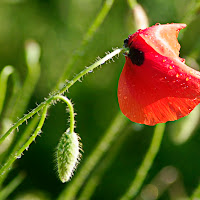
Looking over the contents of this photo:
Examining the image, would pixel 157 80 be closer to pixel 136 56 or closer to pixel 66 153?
pixel 136 56

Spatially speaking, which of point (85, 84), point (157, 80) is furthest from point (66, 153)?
point (85, 84)

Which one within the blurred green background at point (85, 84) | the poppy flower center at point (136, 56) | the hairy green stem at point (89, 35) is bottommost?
the blurred green background at point (85, 84)

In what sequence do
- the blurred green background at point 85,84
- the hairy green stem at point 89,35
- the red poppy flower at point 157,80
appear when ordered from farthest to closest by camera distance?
1. the blurred green background at point 85,84
2. the hairy green stem at point 89,35
3. the red poppy flower at point 157,80

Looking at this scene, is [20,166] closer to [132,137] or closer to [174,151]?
[132,137]

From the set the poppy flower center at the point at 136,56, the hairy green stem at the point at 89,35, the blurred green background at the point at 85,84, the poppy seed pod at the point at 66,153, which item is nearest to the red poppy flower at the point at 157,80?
the poppy flower center at the point at 136,56

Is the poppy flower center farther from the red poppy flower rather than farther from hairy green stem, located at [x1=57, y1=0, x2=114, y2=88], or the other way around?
hairy green stem, located at [x1=57, y1=0, x2=114, y2=88]

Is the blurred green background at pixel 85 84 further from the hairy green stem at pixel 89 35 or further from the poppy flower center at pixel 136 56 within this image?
the poppy flower center at pixel 136 56

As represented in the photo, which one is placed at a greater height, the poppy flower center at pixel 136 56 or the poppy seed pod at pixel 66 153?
the poppy flower center at pixel 136 56

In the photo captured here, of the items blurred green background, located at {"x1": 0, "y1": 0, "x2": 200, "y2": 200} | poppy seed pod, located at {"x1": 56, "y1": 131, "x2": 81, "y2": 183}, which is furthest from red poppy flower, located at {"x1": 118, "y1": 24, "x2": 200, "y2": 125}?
blurred green background, located at {"x1": 0, "y1": 0, "x2": 200, "y2": 200}
